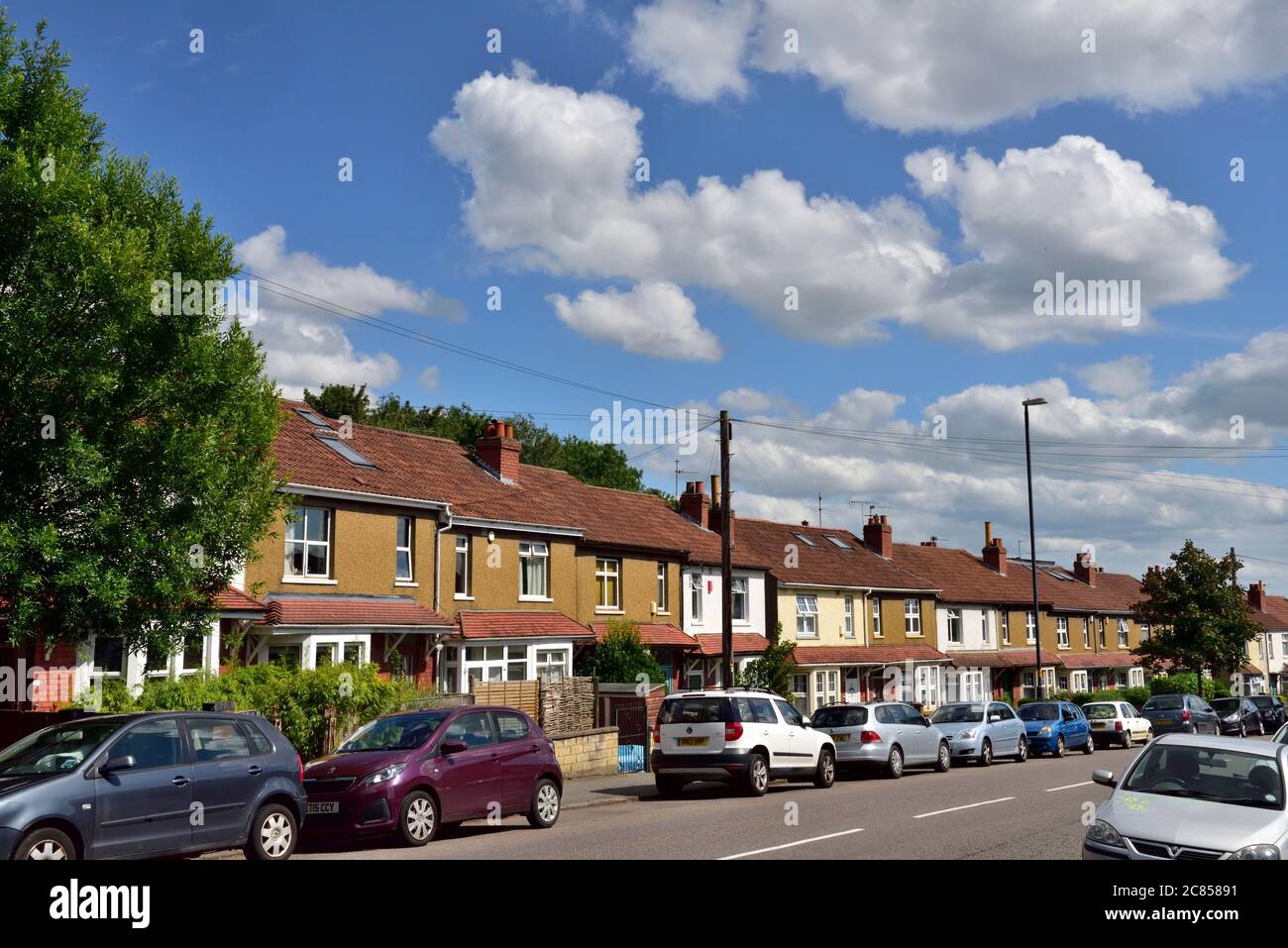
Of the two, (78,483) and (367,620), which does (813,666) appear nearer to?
(367,620)

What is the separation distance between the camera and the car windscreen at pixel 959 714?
28141 millimetres

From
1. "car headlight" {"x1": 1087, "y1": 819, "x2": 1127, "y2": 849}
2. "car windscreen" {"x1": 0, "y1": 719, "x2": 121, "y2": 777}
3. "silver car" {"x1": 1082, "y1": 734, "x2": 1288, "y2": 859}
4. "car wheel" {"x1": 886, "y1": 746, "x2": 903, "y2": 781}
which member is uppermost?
"car windscreen" {"x1": 0, "y1": 719, "x2": 121, "y2": 777}

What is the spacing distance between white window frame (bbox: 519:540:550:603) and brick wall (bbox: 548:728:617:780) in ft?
27.0

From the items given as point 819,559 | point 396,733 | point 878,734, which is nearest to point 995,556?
point 819,559

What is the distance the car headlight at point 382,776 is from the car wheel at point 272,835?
100 cm

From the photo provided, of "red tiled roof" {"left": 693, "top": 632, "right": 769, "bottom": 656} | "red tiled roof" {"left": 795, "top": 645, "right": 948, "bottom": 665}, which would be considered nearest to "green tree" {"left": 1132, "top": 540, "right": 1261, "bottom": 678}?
"red tiled roof" {"left": 795, "top": 645, "right": 948, "bottom": 665}

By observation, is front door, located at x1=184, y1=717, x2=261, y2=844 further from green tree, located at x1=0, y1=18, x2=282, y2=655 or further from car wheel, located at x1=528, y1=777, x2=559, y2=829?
car wheel, located at x1=528, y1=777, x2=559, y2=829

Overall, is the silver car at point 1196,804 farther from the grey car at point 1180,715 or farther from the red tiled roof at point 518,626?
the grey car at point 1180,715

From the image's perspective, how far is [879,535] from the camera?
2064 inches

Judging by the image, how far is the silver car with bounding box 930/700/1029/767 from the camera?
89.6ft

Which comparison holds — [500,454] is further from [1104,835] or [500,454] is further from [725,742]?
[1104,835]

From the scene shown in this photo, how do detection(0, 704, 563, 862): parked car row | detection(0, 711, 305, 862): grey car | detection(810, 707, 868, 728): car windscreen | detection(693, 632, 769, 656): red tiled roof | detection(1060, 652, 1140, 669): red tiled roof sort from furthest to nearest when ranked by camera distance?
detection(1060, 652, 1140, 669): red tiled roof → detection(693, 632, 769, 656): red tiled roof → detection(810, 707, 868, 728): car windscreen → detection(0, 704, 563, 862): parked car row → detection(0, 711, 305, 862): grey car

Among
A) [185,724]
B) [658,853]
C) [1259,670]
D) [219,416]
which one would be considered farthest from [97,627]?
[1259,670]

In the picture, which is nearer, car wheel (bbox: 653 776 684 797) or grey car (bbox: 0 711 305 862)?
grey car (bbox: 0 711 305 862)
